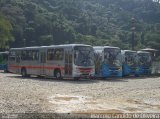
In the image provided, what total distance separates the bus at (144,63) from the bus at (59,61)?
9.76m

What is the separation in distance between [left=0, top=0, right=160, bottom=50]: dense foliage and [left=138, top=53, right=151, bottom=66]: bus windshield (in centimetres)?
2494

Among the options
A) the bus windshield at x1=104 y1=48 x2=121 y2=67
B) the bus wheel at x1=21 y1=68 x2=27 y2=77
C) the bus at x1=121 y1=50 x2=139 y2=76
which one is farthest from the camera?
the bus at x1=121 y1=50 x2=139 y2=76

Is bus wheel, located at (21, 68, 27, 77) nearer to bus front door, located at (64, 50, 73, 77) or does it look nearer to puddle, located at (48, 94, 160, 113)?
bus front door, located at (64, 50, 73, 77)

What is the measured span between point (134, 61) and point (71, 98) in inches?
798

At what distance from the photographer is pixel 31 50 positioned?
3209 centimetres

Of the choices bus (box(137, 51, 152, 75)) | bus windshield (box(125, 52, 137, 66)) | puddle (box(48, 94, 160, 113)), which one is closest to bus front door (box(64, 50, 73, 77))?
bus windshield (box(125, 52, 137, 66))

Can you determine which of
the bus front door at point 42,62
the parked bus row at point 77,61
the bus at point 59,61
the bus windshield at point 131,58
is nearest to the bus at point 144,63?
the parked bus row at point 77,61

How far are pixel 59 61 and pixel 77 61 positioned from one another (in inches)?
68.6

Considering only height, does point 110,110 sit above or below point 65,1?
below

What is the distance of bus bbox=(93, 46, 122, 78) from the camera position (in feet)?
98.5

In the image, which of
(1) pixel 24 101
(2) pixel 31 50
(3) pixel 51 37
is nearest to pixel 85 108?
(1) pixel 24 101

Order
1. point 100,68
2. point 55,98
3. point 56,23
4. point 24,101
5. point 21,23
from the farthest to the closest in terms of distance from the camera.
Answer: point 56,23, point 21,23, point 100,68, point 55,98, point 24,101

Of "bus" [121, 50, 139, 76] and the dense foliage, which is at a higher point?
the dense foliage

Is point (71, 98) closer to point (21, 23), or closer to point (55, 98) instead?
point (55, 98)
